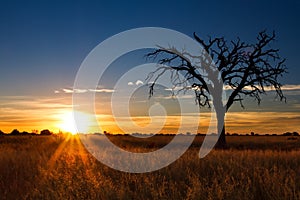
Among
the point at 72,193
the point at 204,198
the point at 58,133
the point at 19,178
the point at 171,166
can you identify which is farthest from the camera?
the point at 58,133

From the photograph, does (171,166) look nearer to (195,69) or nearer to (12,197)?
(12,197)

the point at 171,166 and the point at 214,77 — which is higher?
the point at 214,77

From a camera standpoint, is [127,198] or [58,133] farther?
[58,133]

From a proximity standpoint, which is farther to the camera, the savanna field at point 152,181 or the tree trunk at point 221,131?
the tree trunk at point 221,131

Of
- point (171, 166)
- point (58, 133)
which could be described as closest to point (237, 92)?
point (58, 133)

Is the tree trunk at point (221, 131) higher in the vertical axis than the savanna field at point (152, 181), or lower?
higher

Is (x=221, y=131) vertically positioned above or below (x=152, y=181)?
above

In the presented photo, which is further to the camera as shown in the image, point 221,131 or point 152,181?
point 221,131

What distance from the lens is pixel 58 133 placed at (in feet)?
90.1

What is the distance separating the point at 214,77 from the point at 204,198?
70.4 feet

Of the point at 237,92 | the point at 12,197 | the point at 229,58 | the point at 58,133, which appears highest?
the point at 229,58

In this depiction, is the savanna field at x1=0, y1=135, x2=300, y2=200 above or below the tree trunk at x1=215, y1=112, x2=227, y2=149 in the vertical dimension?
below

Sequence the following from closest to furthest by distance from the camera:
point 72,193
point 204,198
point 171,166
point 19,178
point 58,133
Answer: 1. point 204,198
2. point 72,193
3. point 19,178
4. point 171,166
5. point 58,133

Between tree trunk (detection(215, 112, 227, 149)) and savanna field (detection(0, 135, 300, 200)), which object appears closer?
savanna field (detection(0, 135, 300, 200))
